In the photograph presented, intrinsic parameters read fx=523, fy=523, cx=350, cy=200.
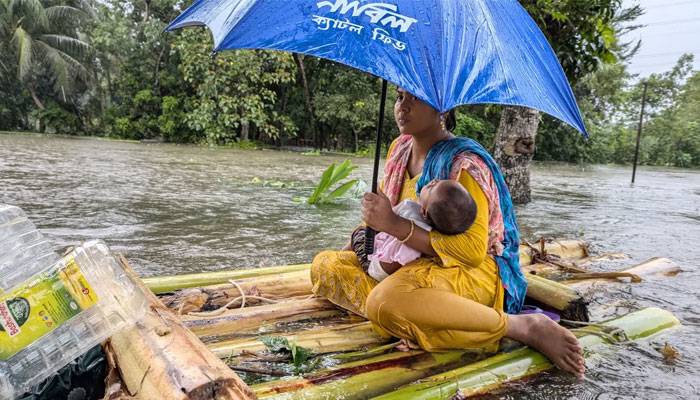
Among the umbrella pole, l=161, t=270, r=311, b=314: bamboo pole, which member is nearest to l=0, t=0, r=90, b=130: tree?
l=161, t=270, r=311, b=314: bamboo pole

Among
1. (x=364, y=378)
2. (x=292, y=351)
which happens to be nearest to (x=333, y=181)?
(x=292, y=351)

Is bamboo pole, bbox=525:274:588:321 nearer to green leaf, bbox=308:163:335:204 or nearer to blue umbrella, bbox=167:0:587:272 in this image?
blue umbrella, bbox=167:0:587:272

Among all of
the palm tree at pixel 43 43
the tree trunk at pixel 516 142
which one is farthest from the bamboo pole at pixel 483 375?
the palm tree at pixel 43 43

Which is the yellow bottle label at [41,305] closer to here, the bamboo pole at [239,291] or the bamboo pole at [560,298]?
the bamboo pole at [239,291]

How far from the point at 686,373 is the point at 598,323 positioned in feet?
1.34

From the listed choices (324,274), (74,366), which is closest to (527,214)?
(324,274)

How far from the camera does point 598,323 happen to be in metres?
2.59

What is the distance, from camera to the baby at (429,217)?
190 centimetres

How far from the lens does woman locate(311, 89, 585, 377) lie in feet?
6.54

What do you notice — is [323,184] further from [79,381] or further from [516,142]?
[79,381]

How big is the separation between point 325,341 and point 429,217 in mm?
685

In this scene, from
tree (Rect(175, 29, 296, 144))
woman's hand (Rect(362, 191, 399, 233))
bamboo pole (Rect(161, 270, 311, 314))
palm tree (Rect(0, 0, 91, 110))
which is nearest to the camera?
woman's hand (Rect(362, 191, 399, 233))

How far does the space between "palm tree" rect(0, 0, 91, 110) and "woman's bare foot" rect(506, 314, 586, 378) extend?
77.4 feet

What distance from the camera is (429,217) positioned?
201 centimetres
